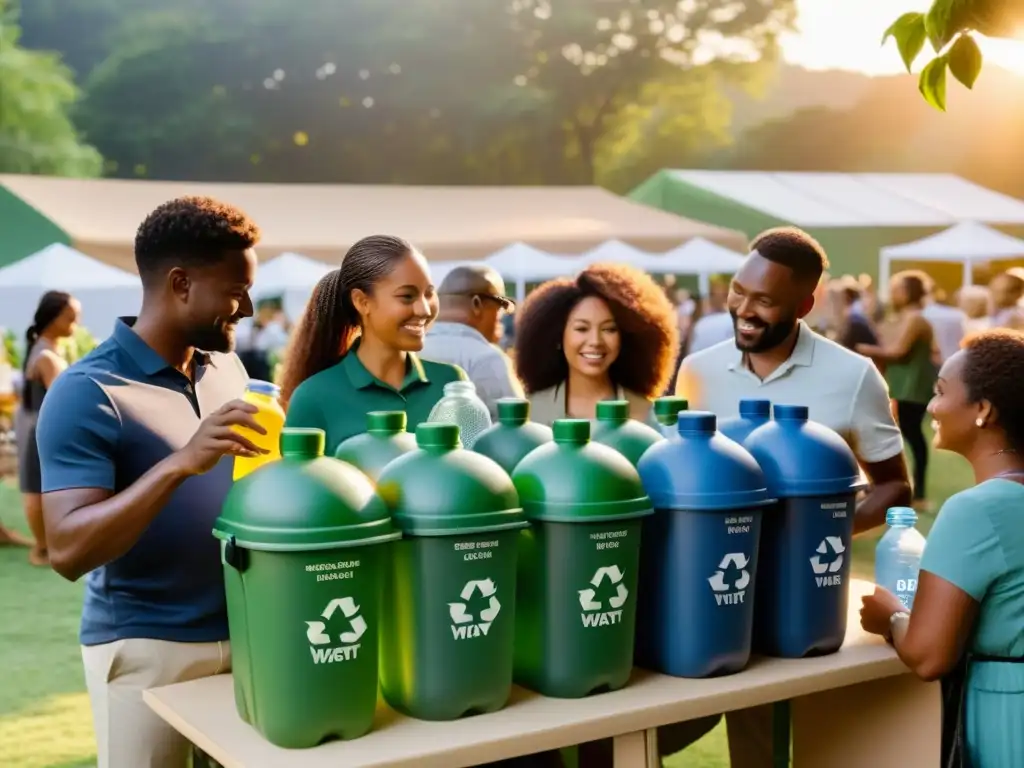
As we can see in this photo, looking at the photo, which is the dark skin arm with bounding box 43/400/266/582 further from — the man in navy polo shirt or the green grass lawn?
the green grass lawn

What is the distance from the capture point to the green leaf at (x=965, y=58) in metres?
1.62

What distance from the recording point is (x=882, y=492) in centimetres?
271

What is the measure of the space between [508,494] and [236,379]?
89 centimetres

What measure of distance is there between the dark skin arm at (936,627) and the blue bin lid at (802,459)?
0.66 feet

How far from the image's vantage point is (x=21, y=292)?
10711 mm

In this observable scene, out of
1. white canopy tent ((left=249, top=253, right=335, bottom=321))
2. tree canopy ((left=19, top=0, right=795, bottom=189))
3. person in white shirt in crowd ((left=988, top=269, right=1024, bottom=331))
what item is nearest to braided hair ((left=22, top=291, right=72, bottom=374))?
person in white shirt in crowd ((left=988, top=269, right=1024, bottom=331))

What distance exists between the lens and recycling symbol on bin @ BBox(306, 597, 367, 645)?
1.51 metres

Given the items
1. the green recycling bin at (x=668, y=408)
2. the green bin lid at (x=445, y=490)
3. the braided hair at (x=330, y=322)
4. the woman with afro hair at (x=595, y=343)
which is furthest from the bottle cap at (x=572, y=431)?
the woman with afro hair at (x=595, y=343)

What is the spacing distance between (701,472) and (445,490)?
42cm

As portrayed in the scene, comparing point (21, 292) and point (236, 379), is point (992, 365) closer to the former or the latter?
point (236, 379)

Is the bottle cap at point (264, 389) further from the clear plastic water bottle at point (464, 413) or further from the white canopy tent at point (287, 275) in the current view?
the white canopy tent at point (287, 275)

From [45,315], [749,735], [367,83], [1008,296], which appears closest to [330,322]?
[749,735]

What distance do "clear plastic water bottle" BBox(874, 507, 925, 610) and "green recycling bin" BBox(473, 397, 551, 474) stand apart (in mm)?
818

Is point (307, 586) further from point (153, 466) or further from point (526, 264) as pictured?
point (526, 264)
